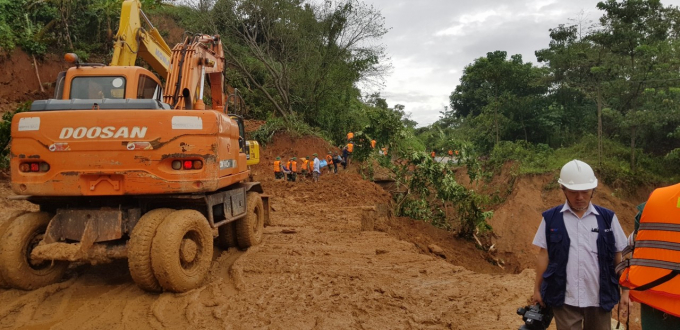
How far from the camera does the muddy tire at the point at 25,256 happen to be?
517cm

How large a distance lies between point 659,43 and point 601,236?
1919 centimetres

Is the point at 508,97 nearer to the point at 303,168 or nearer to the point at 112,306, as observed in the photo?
the point at 303,168

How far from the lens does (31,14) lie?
68.9 ft

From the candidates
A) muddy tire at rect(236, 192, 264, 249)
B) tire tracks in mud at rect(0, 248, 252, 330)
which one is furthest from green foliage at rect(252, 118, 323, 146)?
tire tracks in mud at rect(0, 248, 252, 330)

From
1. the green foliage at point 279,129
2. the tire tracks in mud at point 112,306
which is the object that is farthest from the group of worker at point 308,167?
the tire tracks in mud at point 112,306

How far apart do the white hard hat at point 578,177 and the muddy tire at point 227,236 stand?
5.52 m

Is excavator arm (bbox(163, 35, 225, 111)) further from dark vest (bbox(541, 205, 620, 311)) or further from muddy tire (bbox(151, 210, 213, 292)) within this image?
dark vest (bbox(541, 205, 620, 311))

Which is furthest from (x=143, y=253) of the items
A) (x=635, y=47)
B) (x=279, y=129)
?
(x=635, y=47)

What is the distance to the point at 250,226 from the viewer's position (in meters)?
7.54

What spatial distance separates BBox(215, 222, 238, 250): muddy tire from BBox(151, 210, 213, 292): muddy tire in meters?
1.62

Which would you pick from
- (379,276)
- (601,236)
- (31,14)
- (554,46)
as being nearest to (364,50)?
(554,46)

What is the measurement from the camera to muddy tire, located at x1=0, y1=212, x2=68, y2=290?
17.0 feet

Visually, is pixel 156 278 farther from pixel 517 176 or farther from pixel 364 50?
pixel 364 50

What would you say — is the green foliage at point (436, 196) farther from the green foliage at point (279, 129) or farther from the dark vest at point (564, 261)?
the green foliage at point (279, 129)
